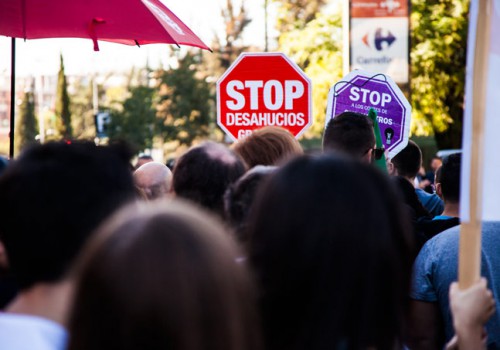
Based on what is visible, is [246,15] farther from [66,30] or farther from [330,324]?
[330,324]

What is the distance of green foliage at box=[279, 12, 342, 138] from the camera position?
27203mm

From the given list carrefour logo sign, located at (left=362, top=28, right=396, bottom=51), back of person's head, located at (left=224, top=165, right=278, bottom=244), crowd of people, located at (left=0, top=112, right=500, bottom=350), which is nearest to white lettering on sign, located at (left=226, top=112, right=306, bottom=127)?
back of person's head, located at (left=224, top=165, right=278, bottom=244)

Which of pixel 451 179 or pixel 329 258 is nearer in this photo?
pixel 329 258

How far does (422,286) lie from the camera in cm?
410

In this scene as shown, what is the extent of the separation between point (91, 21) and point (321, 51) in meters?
22.3

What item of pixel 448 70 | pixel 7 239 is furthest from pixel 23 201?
pixel 448 70

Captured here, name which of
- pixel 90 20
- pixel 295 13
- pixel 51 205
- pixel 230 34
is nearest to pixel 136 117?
pixel 230 34

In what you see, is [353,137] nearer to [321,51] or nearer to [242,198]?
[242,198]

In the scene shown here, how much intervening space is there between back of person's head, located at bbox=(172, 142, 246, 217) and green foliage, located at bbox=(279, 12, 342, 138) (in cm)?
2369

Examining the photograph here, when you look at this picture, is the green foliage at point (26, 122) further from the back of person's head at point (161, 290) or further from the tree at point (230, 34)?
the back of person's head at point (161, 290)

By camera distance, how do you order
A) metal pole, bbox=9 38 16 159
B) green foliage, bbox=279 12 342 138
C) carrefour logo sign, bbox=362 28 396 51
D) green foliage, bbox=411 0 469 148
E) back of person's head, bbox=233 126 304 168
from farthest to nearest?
green foliage, bbox=279 12 342 138 → green foliage, bbox=411 0 469 148 → carrefour logo sign, bbox=362 28 396 51 → metal pole, bbox=9 38 16 159 → back of person's head, bbox=233 126 304 168

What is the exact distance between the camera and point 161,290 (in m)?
1.56

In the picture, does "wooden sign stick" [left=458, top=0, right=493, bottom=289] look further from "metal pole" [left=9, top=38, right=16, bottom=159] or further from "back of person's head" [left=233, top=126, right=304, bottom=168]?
"metal pole" [left=9, top=38, right=16, bottom=159]

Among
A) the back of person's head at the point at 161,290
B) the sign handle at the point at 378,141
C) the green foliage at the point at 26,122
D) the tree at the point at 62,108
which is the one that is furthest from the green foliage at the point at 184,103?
the back of person's head at the point at 161,290
